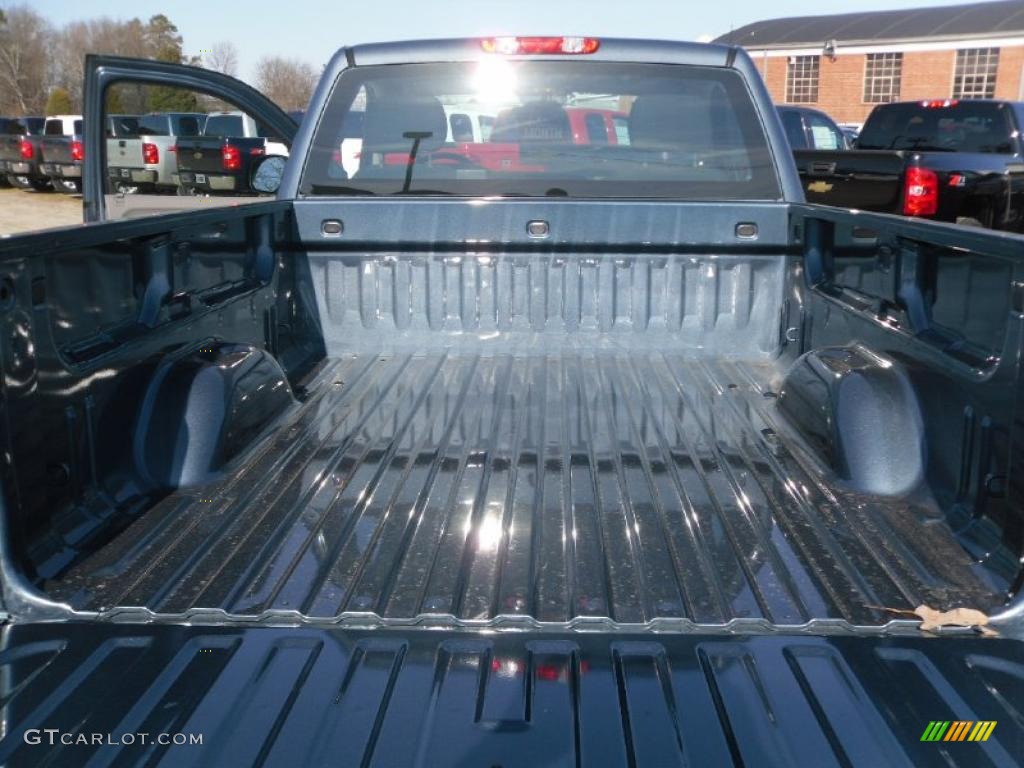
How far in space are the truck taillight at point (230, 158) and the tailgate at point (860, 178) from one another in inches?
326

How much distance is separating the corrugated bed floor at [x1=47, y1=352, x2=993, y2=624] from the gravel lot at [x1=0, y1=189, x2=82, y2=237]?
48.0 feet

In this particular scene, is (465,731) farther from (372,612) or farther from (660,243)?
(660,243)

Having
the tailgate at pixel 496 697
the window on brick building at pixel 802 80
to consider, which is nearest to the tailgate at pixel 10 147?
the tailgate at pixel 496 697

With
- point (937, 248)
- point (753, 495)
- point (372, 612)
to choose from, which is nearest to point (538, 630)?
point (372, 612)

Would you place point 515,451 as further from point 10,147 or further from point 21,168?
point 10,147

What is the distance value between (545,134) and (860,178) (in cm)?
755

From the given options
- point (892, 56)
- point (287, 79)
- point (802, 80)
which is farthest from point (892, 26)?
point (287, 79)

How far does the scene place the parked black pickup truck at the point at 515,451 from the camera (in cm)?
168

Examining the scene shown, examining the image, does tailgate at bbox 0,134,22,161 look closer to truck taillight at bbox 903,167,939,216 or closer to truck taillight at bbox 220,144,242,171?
truck taillight at bbox 220,144,242,171

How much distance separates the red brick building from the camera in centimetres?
3947

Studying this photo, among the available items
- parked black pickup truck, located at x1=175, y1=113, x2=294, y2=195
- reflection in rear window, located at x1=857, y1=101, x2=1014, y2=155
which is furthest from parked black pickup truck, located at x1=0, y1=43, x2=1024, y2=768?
parked black pickup truck, located at x1=175, y1=113, x2=294, y2=195

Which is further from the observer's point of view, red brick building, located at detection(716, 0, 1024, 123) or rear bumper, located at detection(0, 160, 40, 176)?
red brick building, located at detection(716, 0, 1024, 123)

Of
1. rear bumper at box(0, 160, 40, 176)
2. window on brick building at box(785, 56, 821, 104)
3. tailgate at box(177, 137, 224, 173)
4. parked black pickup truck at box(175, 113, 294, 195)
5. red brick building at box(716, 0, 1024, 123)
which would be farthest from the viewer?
window on brick building at box(785, 56, 821, 104)

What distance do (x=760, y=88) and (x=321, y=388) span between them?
6.34ft
